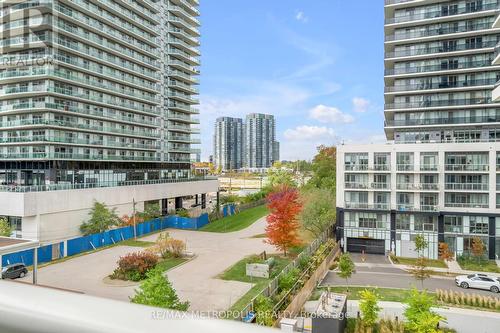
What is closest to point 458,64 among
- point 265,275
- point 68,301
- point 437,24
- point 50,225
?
point 437,24

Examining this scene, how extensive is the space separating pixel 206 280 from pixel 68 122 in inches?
1183

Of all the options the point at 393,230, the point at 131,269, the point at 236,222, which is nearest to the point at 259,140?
the point at 236,222

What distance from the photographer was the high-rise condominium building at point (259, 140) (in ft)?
526

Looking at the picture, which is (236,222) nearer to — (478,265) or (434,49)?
(478,265)

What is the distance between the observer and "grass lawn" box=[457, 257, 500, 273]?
100 ft

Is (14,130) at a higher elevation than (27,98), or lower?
lower

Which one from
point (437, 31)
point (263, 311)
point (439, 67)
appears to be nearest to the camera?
point (263, 311)

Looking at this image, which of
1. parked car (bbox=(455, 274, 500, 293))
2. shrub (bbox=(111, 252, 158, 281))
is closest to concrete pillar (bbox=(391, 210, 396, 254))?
parked car (bbox=(455, 274, 500, 293))

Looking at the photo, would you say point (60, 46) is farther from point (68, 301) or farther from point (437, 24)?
point (68, 301)

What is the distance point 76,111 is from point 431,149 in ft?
127

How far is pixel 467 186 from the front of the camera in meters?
34.7

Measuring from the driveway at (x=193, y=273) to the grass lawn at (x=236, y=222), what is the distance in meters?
5.72

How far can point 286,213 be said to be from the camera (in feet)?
96.6

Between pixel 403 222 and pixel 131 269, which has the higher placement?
pixel 403 222
